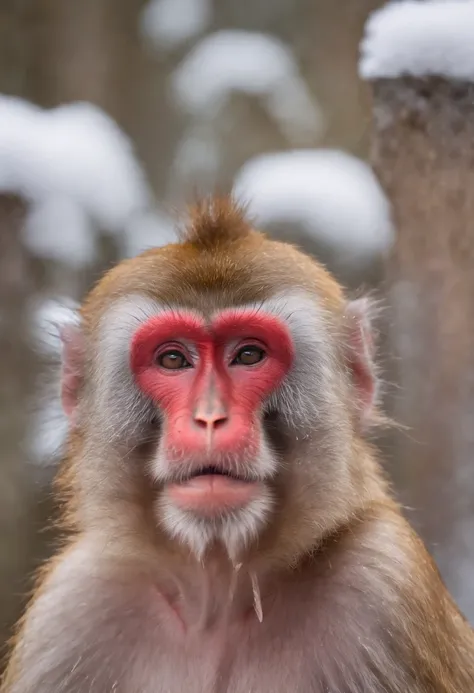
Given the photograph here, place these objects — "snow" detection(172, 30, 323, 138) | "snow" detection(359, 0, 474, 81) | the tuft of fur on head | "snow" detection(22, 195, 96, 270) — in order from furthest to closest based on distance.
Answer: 1. "snow" detection(172, 30, 323, 138)
2. "snow" detection(22, 195, 96, 270)
3. "snow" detection(359, 0, 474, 81)
4. the tuft of fur on head

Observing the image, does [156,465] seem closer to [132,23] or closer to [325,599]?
[325,599]

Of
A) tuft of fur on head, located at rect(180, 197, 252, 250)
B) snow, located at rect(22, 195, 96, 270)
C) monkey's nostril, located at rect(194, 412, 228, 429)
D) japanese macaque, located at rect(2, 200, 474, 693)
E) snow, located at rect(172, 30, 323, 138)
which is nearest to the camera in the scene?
monkey's nostril, located at rect(194, 412, 228, 429)

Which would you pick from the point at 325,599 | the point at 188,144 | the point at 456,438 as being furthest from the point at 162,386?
the point at 188,144

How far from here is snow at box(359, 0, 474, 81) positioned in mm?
2352

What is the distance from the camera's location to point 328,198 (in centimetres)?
280

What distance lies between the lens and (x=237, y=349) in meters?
1.70

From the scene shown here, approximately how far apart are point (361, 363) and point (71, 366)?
0.67 m

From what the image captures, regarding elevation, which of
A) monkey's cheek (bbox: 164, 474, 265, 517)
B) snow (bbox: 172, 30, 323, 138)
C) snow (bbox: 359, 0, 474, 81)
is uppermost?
snow (bbox: 172, 30, 323, 138)

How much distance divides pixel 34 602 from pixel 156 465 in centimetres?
59

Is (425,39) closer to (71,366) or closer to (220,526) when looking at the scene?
(71,366)

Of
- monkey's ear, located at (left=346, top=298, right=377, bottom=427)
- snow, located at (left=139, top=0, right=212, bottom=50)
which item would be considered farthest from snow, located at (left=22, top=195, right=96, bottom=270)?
monkey's ear, located at (left=346, top=298, right=377, bottom=427)

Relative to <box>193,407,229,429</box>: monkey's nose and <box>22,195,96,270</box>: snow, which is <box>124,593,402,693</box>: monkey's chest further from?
<box>22,195,96,270</box>: snow

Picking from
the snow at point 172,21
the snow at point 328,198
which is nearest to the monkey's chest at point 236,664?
the snow at point 328,198

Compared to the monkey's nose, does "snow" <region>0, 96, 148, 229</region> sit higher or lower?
higher
